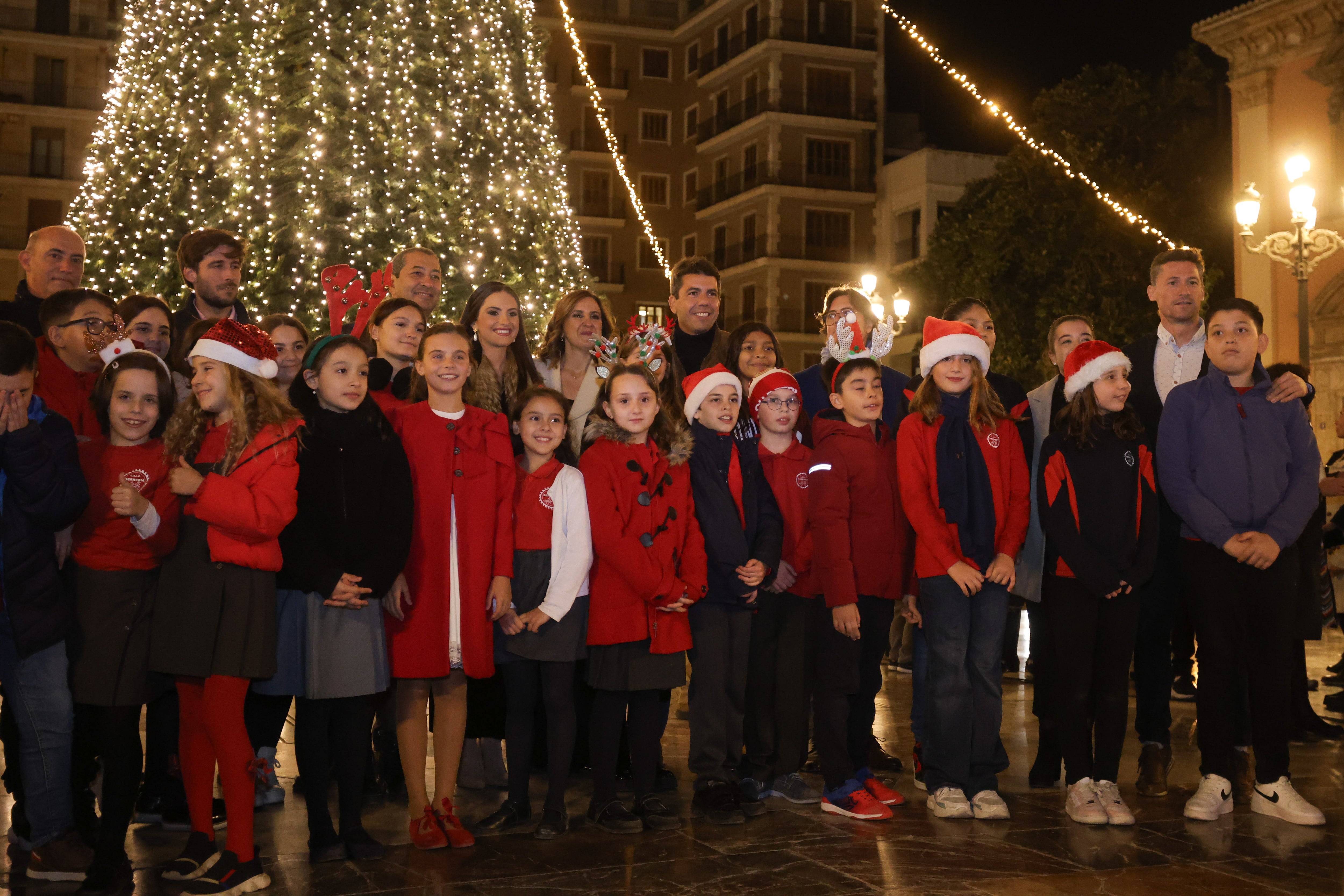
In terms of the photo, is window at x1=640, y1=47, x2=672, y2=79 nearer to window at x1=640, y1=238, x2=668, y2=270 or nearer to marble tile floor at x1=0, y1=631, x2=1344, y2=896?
window at x1=640, y1=238, x2=668, y2=270

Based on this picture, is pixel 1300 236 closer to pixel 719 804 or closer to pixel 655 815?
pixel 719 804

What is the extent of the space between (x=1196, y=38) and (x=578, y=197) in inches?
922

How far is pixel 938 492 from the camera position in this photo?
527cm

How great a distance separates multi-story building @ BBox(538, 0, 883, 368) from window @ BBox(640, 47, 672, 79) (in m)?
0.04

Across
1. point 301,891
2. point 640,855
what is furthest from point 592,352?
point 301,891

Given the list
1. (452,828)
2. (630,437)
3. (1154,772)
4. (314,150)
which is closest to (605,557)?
(630,437)

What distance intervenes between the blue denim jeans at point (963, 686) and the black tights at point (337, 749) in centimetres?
231

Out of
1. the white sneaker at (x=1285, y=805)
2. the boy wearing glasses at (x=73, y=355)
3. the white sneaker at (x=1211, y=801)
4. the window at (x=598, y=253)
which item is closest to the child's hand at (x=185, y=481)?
the boy wearing glasses at (x=73, y=355)

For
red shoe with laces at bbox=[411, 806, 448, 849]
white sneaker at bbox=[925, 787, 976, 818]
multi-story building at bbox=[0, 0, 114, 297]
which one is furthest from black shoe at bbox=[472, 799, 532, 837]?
multi-story building at bbox=[0, 0, 114, 297]

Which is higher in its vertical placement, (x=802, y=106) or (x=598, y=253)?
(x=802, y=106)

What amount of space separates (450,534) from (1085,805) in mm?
2740

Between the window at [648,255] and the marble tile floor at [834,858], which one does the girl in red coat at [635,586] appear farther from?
the window at [648,255]

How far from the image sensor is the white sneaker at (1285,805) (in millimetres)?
4988

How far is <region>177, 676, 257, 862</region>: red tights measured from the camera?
4.14 m
